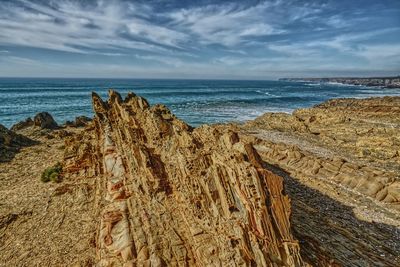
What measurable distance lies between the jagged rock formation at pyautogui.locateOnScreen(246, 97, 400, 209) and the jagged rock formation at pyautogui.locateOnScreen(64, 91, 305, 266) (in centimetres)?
1282

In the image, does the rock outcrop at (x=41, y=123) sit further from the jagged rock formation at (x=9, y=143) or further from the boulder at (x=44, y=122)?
the jagged rock formation at (x=9, y=143)

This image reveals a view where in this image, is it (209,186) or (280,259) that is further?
(209,186)

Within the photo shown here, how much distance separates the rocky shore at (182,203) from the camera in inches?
371

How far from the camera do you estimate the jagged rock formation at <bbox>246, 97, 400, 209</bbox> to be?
21361 mm

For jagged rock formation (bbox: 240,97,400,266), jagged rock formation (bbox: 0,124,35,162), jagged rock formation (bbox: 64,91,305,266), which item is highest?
jagged rock formation (bbox: 64,91,305,266)

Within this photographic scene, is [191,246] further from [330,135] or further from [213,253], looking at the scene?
[330,135]

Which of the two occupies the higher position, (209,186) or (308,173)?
(209,186)

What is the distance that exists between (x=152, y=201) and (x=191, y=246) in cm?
290

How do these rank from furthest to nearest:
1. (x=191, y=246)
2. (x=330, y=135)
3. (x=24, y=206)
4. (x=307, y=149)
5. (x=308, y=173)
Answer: (x=330, y=135), (x=307, y=149), (x=308, y=173), (x=24, y=206), (x=191, y=246)

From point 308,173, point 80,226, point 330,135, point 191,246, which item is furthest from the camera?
point 330,135

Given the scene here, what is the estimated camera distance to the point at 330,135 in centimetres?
3794

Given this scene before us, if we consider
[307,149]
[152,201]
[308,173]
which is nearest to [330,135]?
[307,149]

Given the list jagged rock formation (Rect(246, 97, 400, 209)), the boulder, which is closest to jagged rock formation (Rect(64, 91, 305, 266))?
jagged rock formation (Rect(246, 97, 400, 209))

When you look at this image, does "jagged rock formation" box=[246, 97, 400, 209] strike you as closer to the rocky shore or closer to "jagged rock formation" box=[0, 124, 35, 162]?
the rocky shore
